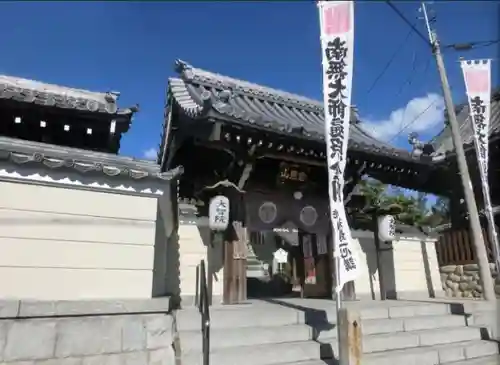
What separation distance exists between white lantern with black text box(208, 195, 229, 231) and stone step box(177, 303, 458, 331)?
183 cm

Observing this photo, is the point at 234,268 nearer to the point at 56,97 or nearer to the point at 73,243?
the point at 73,243

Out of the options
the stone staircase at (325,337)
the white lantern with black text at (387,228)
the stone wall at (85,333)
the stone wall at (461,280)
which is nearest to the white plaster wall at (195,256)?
the stone staircase at (325,337)

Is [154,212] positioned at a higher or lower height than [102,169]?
lower

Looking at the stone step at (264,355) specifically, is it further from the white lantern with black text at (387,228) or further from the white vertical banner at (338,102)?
the white lantern with black text at (387,228)

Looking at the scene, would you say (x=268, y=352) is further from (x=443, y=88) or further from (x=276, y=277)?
(x=276, y=277)

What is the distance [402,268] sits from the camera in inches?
446

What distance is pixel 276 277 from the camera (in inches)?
714

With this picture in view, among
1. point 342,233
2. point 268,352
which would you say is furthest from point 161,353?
point 342,233

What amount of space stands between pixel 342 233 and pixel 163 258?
3997mm

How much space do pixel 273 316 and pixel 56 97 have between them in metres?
6.67

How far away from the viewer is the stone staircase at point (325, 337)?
205 inches

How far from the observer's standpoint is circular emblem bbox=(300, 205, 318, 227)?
9484 millimetres

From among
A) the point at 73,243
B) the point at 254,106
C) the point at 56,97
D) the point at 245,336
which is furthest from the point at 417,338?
the point at 56,97

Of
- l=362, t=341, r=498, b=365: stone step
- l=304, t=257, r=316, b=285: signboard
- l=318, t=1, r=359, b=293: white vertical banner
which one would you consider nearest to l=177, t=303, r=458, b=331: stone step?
l=362, t=341, r=498, b=365: stone step
